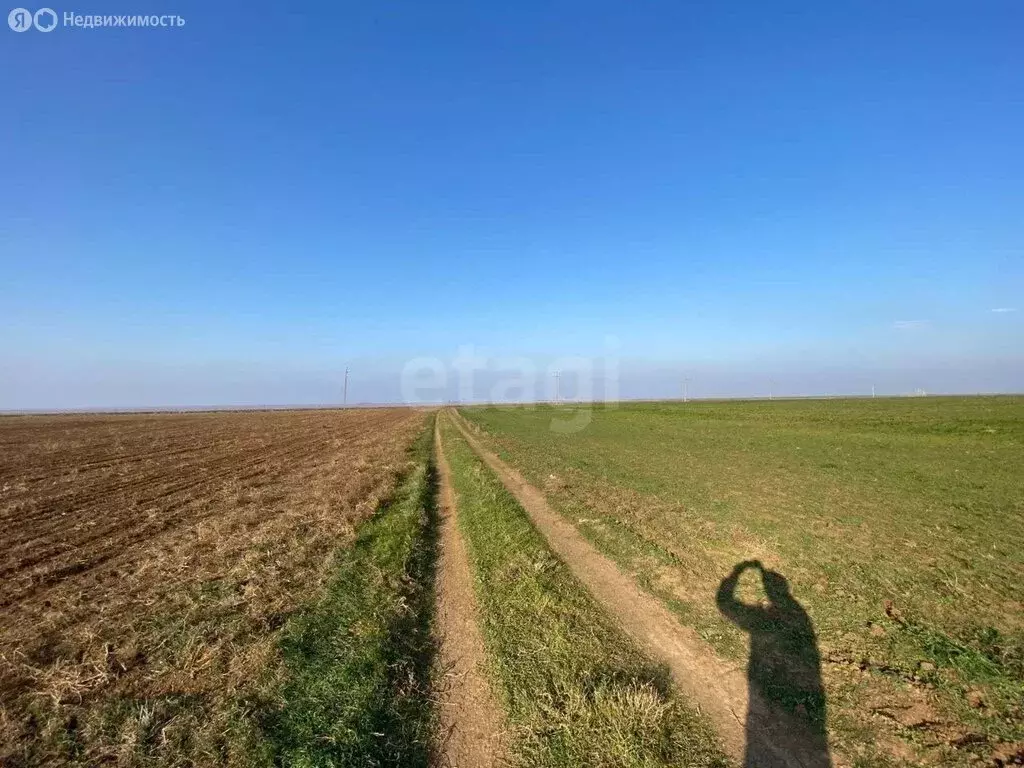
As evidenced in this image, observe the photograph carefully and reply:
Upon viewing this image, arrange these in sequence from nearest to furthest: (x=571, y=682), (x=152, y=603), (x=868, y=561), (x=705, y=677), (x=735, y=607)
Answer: (x=571, y=682), (x=705, y=677), (x=152, y=603), (x=735, y=607), (x=868, y=561)

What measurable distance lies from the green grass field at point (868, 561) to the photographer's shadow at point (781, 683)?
15 cm

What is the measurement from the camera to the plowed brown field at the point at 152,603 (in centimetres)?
417

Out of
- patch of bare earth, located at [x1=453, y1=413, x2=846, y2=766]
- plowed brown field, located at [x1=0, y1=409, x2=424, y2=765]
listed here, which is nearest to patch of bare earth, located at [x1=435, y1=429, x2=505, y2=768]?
plowed brown field, located at [x1=0, y1=409, x2=424, y2=765]

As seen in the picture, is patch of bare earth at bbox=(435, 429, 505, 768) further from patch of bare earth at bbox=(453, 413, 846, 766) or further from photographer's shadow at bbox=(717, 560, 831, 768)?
photographer's shadow at bbox=(717, 560, 831, 768)

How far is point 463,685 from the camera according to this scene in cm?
507

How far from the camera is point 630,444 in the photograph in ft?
98.1

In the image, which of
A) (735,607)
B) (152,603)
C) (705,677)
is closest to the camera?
(705,677)

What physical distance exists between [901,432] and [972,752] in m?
40.1

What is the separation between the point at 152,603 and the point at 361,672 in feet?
13.4

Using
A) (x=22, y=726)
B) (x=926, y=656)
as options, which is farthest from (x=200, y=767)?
(x=926, y=656)

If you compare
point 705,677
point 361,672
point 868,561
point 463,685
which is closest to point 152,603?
point 361,672

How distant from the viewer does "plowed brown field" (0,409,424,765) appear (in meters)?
4.17

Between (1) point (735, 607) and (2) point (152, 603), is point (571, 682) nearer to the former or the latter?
(1) point (735, 607)

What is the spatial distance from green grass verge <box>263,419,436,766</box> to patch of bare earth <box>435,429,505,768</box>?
180 mm
